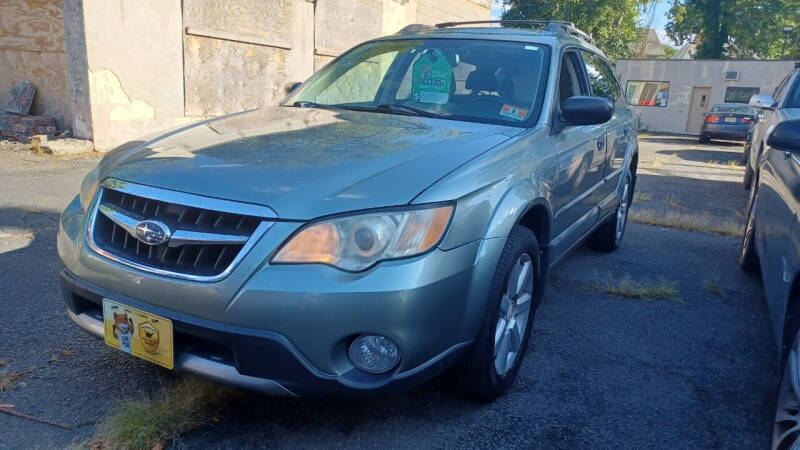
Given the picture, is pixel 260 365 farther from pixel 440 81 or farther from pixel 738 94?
pixel 738 94

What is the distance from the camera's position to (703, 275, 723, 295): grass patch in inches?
182

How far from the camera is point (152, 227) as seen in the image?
220 centimetres

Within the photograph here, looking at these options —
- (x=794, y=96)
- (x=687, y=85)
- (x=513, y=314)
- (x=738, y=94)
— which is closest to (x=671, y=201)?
(x=794, y=96)

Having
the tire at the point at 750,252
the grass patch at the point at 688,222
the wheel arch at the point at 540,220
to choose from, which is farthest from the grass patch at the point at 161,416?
the grass patch at the point at 688,222

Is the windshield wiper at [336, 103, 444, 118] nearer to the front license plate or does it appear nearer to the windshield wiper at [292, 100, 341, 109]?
the windshield wiper at [292, 100, 341, 109]

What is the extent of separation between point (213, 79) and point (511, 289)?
8.62 meters

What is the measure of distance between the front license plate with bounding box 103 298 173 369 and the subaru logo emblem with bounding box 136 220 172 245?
259 millimetres

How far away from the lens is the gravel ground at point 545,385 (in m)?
2.49

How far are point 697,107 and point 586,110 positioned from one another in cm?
2900

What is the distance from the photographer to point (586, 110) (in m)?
3.20

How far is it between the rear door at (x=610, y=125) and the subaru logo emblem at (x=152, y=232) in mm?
2949

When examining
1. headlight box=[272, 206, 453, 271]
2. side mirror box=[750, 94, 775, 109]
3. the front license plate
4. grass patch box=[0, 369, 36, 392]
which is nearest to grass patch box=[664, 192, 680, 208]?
side mirror box=[750, 94, 775, 109]

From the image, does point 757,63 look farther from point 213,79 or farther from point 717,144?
point 213,79

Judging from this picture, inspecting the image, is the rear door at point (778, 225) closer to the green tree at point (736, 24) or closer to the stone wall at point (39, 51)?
the stone wall at point (39, 51)
